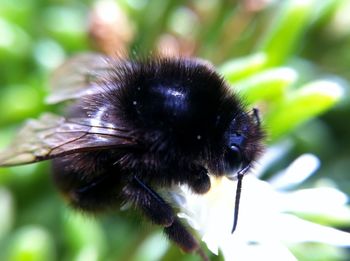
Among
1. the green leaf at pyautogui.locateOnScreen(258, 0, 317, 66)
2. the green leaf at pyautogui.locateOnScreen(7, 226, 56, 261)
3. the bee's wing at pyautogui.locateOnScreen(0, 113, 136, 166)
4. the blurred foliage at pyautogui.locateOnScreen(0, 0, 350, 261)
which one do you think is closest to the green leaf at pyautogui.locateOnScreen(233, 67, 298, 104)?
the blurred foliage at pyautogui.locateOnScreen(0, 0, 350, 261)

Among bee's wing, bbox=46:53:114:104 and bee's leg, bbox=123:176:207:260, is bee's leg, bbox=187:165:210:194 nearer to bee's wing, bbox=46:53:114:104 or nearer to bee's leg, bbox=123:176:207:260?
bee's leg, bbox=123:176:207:260

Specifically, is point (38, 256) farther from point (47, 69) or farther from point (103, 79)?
point (47, 69)

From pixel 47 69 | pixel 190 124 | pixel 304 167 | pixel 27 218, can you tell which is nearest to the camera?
pixel 190 124

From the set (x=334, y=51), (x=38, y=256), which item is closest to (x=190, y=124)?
(x=38, y=256)

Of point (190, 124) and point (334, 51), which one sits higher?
point (334, 51)

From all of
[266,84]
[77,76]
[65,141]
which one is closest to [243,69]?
[266,84]

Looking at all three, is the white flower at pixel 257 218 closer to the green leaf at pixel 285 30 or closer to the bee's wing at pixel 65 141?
the bee's wing at pixel 65 141

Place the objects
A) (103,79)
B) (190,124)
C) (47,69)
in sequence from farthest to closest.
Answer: (47,69), (103,79), (190,124)

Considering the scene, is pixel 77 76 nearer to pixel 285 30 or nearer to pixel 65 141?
pixel 65 141
